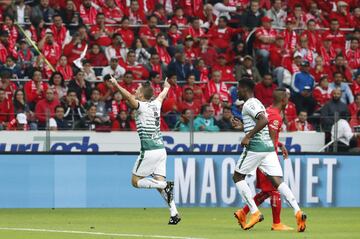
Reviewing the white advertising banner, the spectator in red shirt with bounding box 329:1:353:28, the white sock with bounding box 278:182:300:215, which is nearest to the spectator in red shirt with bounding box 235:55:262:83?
the white advertising banner

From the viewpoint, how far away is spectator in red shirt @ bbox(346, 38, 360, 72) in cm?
2987

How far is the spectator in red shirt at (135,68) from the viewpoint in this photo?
88.7ft

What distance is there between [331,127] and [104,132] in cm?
470

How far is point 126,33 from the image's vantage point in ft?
93.2

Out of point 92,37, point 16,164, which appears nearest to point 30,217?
point 16,164

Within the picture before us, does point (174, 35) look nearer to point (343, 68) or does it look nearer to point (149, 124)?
point (343, 68)

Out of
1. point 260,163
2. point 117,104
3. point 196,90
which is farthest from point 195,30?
point 260,163

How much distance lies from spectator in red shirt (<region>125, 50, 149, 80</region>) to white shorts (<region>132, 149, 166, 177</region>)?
9.50m

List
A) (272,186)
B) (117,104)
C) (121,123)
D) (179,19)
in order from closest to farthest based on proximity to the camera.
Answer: (272,186) < (121,123) < (117,104) < (179,19)

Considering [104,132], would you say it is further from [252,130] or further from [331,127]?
[252,130]

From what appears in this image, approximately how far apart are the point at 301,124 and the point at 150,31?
6020 millimetres

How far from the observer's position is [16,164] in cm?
2241

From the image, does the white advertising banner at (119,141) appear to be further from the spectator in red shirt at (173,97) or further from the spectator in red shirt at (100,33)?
the spectator in red shirt at (100,33)

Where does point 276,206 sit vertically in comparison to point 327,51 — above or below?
below
